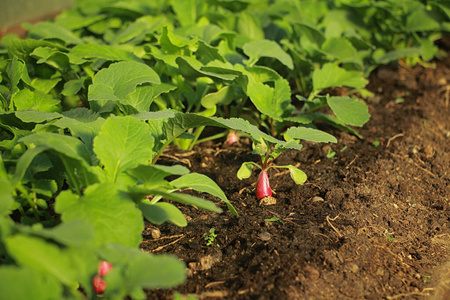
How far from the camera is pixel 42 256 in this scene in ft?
4.26

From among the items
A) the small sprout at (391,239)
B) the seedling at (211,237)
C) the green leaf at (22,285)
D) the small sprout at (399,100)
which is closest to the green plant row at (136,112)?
the green leaf at (22,285)

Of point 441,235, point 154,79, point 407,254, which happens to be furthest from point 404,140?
point 154,79

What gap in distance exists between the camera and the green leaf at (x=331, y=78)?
2.90 meters

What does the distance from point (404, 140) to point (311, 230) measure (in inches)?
48.9

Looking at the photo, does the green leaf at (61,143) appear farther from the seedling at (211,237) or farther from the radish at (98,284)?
the seedling at (211,237)

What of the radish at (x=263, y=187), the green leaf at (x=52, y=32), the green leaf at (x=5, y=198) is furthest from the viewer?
the green leaf at (x=52, y=32)

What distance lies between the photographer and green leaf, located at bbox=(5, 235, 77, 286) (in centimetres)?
130

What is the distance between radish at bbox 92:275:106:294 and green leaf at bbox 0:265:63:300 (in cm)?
35

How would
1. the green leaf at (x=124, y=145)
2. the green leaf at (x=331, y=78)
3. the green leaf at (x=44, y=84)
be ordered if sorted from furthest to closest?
1. the green leaf at (x=331, y=78)
2. the green leaf at (x=44, y=84)
3. the green leaf at (x=124, y=145)

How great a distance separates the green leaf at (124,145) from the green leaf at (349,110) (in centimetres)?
116

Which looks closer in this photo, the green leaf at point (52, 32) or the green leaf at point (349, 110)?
the green leaf at point (349, 110)

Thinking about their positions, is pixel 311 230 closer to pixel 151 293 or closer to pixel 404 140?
pixel 151 293

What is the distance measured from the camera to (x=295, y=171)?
2.25m

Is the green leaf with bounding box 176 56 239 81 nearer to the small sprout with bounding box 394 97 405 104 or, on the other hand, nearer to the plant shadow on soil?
the plant shadow on soil
